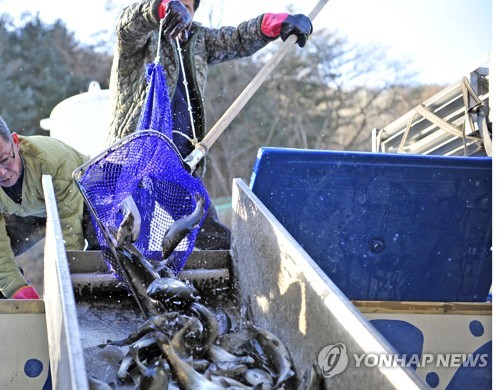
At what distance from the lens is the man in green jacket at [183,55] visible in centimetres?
427

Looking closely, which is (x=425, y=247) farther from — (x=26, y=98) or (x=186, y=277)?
(x=26, y=98)

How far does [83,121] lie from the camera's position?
6.36 m

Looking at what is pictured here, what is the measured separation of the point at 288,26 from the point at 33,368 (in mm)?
2412

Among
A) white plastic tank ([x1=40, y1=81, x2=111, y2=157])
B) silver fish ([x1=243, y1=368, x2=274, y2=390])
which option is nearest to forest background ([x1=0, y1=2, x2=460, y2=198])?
white plastic tank ([x1=40, y1=81, x2=111, y2=157])

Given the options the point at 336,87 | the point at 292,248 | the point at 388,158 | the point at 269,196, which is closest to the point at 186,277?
the point at 269,196

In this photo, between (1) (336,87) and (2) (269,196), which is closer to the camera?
(2) (269,196)

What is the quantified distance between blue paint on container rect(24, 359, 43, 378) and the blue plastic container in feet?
4.29

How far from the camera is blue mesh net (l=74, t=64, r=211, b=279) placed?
319cm

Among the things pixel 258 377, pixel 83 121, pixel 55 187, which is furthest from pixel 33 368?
pixel 83 121

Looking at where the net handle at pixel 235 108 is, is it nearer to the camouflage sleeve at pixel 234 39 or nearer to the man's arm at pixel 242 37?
the man's arm at pixel 242 37

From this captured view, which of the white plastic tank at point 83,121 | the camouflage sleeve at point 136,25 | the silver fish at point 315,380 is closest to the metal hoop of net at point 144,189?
the camouflage sleeve at point 136,25

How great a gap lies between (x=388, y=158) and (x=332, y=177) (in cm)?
29

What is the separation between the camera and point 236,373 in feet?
8.20

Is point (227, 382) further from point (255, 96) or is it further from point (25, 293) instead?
point (255, 96)
